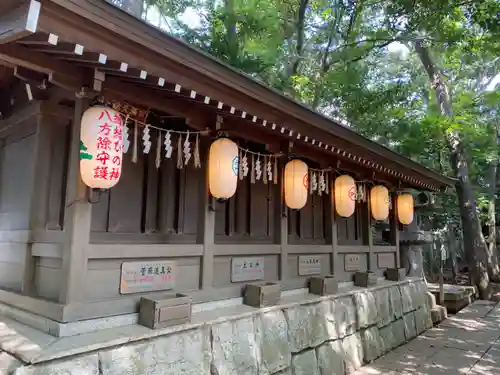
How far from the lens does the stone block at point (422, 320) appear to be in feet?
28.0

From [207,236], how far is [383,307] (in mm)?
4862

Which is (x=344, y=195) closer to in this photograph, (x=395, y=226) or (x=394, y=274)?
(x=394, y=274)

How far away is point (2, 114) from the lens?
15.6 ft

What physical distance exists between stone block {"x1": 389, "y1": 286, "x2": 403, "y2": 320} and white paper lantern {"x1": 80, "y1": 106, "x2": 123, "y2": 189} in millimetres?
6787

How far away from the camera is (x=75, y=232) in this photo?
3.29 meters

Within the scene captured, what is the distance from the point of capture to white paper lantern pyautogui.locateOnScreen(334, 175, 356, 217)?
6.67 metres

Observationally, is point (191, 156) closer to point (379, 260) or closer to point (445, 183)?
point (379, 260)

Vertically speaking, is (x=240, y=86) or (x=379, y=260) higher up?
(x=240, y=86)

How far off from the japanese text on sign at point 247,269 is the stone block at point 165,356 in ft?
3.52

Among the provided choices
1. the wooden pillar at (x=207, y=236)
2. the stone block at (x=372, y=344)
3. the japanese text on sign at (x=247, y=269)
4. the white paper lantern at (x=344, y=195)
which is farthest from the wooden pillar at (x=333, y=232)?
the wooden pillar at (x=207, y=236)

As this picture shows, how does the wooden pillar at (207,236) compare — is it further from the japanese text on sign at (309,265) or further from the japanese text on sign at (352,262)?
the japanese text on sign at (352,262)

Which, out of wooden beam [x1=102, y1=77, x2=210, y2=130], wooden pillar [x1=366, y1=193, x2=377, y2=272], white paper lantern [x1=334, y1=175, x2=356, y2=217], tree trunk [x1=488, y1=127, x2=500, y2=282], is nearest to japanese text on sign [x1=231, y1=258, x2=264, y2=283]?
wooden beam [x1=102, y1=77, x2=210, y2=130]

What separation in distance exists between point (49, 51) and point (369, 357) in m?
6.79

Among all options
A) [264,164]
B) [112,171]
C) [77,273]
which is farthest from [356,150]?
[77,273]
